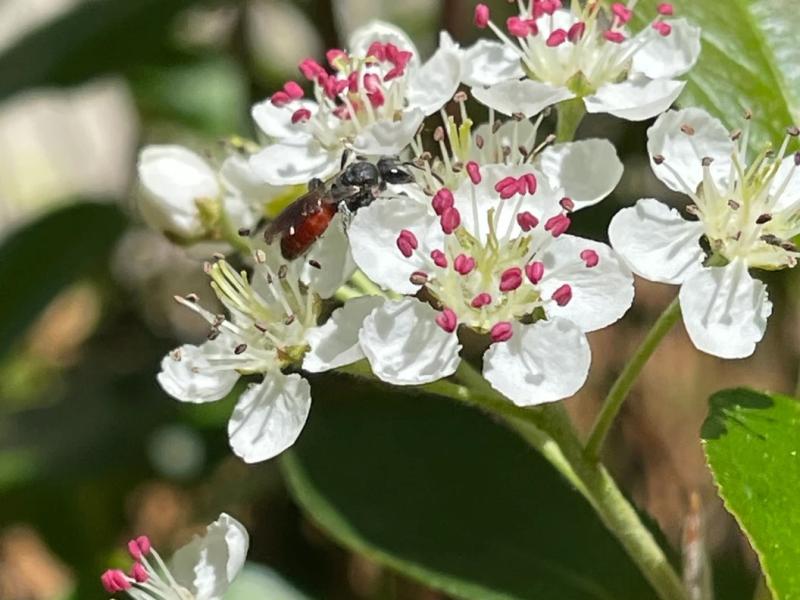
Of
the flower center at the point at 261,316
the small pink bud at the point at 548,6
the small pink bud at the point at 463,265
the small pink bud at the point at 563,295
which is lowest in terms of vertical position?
the flower center at the point at 261,316

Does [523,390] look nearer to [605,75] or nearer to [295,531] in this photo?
[605,75]

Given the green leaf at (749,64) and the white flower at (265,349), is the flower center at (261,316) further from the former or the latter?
the green leaf at (749,64)

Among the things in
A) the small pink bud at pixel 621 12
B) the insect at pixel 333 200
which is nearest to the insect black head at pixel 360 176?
the insect at pixel 333 200

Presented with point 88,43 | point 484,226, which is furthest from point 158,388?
point 484,226


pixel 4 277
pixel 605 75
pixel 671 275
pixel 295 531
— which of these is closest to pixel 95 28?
pixel 4 277

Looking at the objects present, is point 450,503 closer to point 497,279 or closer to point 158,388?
point 497,279
